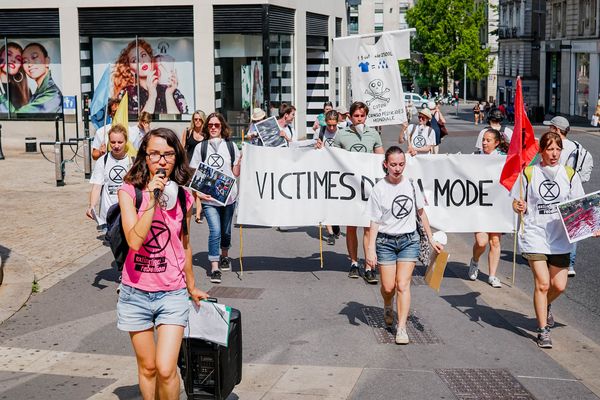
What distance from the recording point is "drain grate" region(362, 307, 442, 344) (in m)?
8.66

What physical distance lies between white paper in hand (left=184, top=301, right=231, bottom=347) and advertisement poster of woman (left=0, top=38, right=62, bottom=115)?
2595 cm

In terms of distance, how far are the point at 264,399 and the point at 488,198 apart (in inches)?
202

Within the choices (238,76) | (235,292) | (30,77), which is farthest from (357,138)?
(30,77)

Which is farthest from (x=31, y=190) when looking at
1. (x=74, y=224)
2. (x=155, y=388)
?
(x=155, y=388)

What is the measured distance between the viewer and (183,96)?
29594 mm

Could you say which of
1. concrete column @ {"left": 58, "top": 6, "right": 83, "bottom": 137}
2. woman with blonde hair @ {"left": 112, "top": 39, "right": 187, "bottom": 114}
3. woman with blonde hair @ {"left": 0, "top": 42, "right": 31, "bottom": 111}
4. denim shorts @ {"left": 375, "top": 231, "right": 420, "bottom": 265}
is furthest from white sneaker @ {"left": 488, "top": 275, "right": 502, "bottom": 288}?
woman with blonde hair @ {"left": 0, "top": 42, "right": 31, "bottom": 111}

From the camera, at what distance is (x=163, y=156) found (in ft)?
19.0

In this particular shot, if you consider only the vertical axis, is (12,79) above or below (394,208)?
above

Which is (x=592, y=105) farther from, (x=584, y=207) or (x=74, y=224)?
(x=584, y=207)

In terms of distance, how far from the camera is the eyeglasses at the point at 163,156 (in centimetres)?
578

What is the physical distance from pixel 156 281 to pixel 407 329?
3826mm

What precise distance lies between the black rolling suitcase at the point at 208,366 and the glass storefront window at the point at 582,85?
53717 millimetres

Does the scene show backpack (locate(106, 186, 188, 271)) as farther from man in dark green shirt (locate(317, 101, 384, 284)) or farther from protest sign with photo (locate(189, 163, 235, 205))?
man in dark green shirt (locate(317, 101, 384, 284))

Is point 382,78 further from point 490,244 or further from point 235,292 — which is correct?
point 235,292
